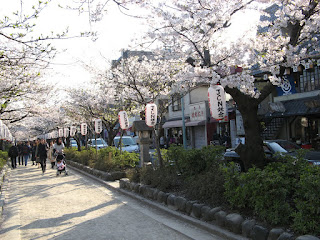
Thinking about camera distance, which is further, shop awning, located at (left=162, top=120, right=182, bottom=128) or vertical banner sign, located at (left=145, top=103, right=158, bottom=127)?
shop awning, located at (left=162, top=120, right=182, bottom=128)

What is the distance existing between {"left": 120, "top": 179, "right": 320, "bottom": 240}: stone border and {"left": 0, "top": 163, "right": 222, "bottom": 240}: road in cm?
27

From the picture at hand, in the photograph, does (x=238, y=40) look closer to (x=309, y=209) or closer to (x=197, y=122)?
(x=309, y=209)

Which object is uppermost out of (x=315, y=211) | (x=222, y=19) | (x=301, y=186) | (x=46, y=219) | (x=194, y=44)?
(x=222, y=19)

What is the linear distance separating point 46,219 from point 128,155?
258 inches

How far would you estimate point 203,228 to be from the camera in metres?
5.48

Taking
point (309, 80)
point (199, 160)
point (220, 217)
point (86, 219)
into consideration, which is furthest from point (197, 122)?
point (220, 217)

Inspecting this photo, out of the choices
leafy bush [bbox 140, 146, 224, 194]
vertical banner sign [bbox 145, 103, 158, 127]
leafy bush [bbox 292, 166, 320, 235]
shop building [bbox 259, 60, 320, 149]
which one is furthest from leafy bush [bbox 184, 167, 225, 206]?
shop building [bbox 259, 60, 320, 149]

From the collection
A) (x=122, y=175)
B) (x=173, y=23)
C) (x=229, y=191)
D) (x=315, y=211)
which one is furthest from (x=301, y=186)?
(x=122, y=175)

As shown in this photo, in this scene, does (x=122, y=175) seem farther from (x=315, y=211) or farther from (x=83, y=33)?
(x=315, y=211)

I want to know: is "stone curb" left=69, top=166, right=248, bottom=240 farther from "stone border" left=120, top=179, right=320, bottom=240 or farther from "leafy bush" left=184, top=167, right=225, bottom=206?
"leafy bush" left=184, top=167, right=225, bottom=206

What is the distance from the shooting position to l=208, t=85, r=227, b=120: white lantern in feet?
24.0

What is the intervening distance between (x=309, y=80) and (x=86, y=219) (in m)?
18.5

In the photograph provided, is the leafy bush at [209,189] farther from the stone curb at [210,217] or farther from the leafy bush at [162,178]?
the leafy bush at [162,178]

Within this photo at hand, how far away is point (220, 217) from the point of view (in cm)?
523
